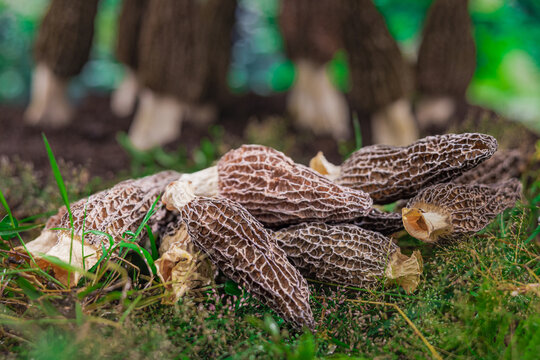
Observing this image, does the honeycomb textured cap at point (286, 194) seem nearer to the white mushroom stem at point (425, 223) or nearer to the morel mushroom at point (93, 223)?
the white mushroom stem at point (425, 223)

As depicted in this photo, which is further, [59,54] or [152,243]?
[59,54]

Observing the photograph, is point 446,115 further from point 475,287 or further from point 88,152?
point 88,152

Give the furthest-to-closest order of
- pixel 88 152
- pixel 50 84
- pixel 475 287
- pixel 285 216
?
pixel 50 84 < pixel 88 152 < pixel 285 216 < pixel 475 287

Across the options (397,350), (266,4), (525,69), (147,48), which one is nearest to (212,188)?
Result: (397,350)

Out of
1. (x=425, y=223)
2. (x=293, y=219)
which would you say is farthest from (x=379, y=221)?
(x=293, y=219)

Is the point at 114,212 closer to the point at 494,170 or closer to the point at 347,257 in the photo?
the point at 347,257

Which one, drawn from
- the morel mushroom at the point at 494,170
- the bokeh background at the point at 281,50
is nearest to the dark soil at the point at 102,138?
the bokeh background at the point at 281,50

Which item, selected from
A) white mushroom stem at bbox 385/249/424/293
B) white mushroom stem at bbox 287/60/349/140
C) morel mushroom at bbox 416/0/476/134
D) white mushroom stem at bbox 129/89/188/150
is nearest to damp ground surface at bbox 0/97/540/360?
white mushroom stem at bbox 385/249/424/293
